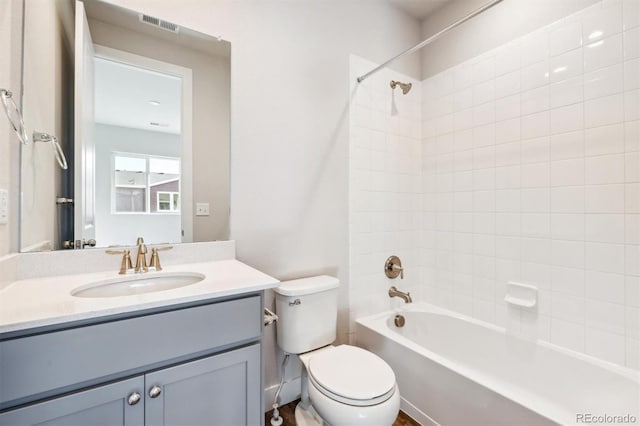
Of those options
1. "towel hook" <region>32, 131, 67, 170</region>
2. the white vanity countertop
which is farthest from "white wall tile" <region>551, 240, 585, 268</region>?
"towel hook" <region>32, 131, 67, 170</region>

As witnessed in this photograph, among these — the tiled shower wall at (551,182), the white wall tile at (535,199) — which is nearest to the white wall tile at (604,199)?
the tiled shower wall at (551,182)

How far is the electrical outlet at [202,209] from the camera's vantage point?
148 cm

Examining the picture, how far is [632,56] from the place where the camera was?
136 cm

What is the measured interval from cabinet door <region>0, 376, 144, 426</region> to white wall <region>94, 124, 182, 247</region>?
653 mm

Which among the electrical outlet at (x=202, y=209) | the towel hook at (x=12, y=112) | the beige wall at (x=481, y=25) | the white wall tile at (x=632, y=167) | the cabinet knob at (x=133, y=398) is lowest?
the cabinet knob at (x=133, y=398)

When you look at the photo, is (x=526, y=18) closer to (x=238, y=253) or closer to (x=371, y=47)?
(x=371, y=47)

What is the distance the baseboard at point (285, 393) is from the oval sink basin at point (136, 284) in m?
0.87

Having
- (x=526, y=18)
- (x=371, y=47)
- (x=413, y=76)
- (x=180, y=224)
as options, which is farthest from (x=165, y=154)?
(x=526, y=18)

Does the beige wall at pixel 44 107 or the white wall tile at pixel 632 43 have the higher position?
the white wall tile at pixel 632 43

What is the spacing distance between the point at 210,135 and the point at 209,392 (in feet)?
3.78

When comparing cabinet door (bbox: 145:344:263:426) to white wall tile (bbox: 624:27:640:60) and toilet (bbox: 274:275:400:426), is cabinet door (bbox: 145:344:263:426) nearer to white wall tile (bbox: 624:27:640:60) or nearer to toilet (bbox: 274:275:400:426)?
toilet (bbox: 274:275:400:426)

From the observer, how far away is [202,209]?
1.49 m

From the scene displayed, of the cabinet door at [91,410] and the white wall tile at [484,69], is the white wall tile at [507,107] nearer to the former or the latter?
the white wall tile at [484,69]

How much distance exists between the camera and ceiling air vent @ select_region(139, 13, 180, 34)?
1.34m
